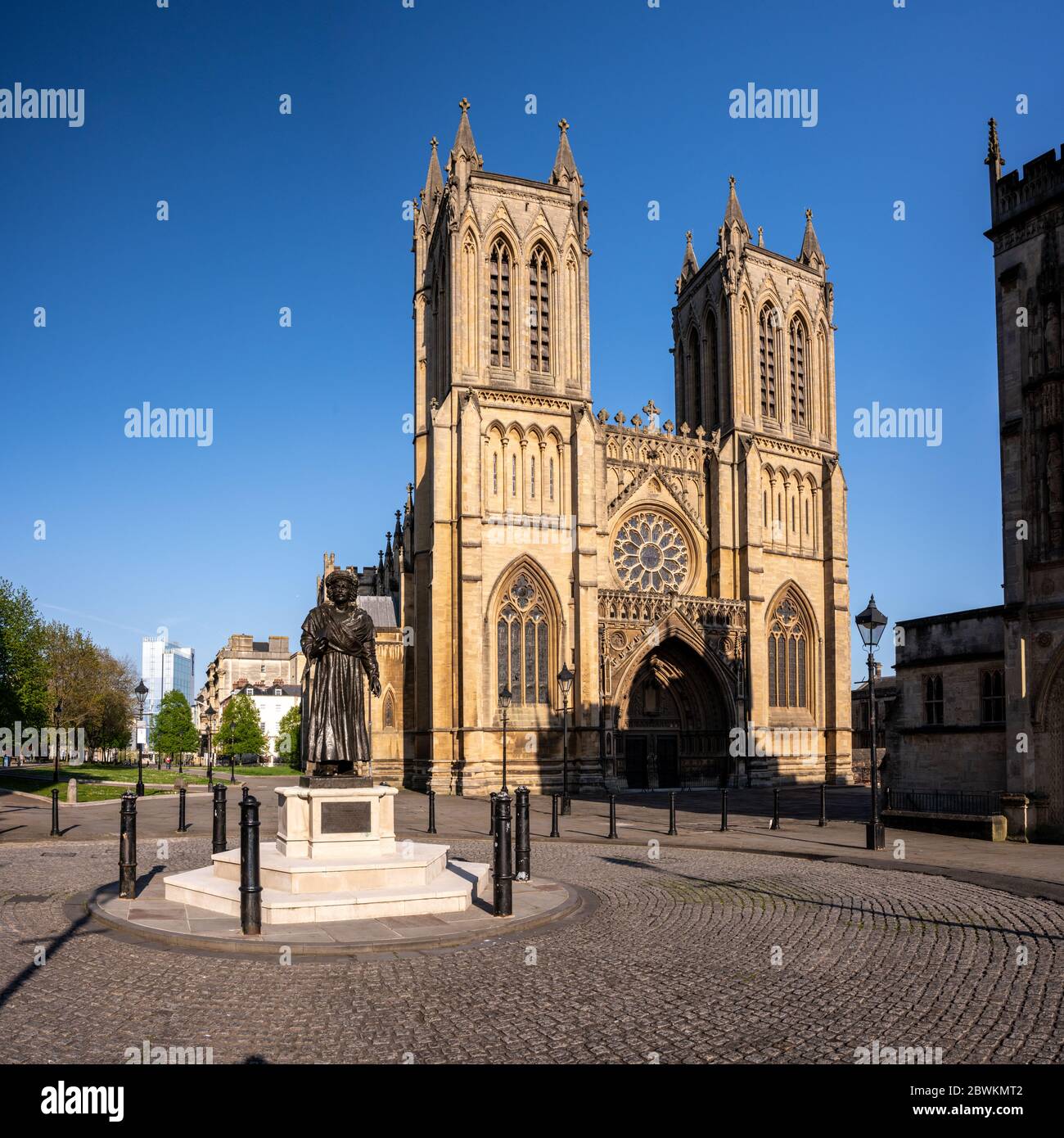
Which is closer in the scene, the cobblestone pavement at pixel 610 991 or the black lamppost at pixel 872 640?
the cobblestone pavement at pixel 610 991

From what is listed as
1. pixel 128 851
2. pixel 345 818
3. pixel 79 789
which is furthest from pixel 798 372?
pixel 128 851

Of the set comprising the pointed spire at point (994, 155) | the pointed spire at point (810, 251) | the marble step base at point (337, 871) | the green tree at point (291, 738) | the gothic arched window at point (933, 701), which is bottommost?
the green tree at point (291, 738)

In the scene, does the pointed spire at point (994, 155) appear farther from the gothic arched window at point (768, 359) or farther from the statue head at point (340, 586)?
the gothic arched window at point (768, 359)

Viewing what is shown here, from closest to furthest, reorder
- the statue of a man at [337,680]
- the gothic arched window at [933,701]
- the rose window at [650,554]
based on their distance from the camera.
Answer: the statue of a man at [337,680] → the gothic arched window at [933,701] → the rose window at [650,554]

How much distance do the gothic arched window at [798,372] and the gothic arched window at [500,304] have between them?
49.9 ft

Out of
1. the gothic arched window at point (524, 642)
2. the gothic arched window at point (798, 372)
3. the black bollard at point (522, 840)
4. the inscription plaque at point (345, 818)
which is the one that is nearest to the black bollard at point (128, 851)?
the inscription plaque at point (345, 818)

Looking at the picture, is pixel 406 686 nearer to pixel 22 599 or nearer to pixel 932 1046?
pixel 22 599

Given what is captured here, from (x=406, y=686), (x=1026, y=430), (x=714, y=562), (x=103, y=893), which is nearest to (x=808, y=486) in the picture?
(x=714, y=562)

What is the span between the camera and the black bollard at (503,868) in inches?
413

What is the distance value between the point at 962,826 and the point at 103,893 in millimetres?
15863

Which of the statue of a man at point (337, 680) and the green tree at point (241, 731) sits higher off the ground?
the statue of a man at point (337, 680)

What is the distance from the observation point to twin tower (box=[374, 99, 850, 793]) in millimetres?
38781

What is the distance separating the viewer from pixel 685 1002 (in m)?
7.43

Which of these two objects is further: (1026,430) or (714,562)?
(714,562)
